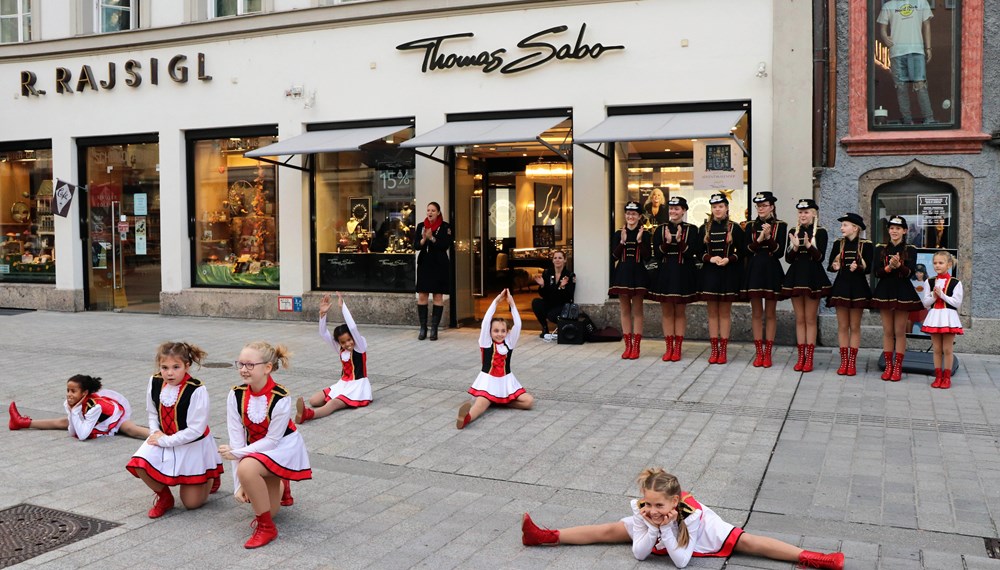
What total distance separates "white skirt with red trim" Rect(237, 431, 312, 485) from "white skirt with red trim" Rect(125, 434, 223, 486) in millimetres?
451

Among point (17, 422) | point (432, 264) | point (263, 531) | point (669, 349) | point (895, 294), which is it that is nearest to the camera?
point (263, 531)

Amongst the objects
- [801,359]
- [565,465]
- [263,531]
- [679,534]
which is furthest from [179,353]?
[801,359]

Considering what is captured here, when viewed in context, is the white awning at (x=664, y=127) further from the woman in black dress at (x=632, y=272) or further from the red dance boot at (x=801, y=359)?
the red dance boot at (x=801, y=359)

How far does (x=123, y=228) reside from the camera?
56.0 ft

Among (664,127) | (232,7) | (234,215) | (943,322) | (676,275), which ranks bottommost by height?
(943,322)

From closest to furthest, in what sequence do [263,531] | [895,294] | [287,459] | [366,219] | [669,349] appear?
[263,531], [287,459], [895,294], [669,349], [366,219]

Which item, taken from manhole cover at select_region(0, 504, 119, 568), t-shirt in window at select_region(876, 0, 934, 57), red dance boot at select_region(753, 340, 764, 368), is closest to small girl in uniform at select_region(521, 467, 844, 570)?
manhole cover at select_region(0, 504, 119, 568)

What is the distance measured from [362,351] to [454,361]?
273cm

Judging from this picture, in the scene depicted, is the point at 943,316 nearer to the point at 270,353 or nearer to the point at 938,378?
the point at 938,378

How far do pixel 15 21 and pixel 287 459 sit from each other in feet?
51.8

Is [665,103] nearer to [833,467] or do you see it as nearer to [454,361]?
[454,361]

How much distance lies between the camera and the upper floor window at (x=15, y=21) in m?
17.5

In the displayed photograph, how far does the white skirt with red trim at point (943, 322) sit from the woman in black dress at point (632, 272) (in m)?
3.20

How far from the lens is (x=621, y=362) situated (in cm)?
1115
